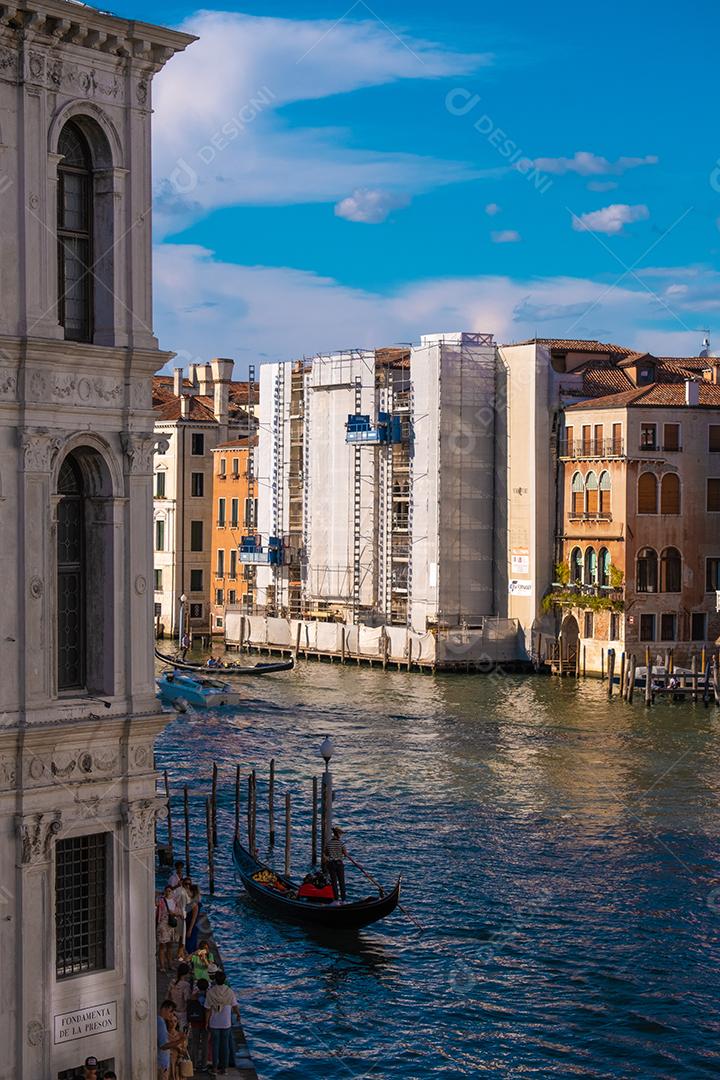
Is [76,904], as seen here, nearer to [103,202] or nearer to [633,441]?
[103,202]

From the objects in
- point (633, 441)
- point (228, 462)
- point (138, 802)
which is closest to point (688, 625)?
point (633, 441)

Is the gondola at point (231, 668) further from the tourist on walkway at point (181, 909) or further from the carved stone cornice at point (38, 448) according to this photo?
the carved stone cornice at point (38, 448)

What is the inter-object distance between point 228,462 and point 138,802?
51.0m

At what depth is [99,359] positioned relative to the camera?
12.2 m

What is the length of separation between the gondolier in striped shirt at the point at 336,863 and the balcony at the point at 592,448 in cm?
2770

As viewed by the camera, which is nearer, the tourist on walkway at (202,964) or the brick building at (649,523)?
the tourist on walkway at (202,964)

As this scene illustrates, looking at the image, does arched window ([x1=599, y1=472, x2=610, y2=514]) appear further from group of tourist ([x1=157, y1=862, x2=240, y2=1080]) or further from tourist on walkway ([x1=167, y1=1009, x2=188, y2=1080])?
tourist on walkway ([x1=167, y1=1009, x2=188, y2=1080])

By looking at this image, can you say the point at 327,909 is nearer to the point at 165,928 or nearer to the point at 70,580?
the point at 165,928

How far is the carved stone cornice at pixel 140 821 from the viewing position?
12445 millimetres

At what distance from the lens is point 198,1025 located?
15.3m

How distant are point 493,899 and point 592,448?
28396mm

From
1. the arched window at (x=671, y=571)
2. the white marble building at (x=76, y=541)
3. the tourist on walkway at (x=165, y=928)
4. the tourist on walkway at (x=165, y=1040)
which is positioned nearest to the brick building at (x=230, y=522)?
the arched window at (x=671, y=571)

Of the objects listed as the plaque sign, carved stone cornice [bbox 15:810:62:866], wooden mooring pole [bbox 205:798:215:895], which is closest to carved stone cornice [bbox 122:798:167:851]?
carved stone cornice [bbox 15:810:62:866]

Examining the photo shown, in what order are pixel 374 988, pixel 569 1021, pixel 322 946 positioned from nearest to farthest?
pixel 569 1021
pixel 374 988
pixel 322 946
